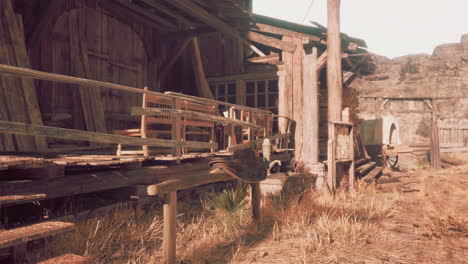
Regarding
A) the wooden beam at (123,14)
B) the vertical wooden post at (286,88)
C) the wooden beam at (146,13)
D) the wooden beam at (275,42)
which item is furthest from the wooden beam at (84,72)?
the vertical wooden post at (286,88)

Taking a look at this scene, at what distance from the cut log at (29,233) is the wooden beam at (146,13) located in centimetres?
619

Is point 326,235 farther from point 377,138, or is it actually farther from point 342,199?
point 377,138

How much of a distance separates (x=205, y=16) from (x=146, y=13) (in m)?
1.65

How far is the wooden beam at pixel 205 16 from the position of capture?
7.35 m

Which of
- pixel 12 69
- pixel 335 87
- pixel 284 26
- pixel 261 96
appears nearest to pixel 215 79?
pixel 261 96

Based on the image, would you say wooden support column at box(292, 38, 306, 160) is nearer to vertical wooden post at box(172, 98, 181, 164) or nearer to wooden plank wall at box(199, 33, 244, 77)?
wooden plank wall at box(199, 33, 244, 77)

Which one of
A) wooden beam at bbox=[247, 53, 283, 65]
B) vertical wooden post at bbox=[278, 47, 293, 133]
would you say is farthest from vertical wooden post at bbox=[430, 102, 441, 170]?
wooden beam at bbox=[247, 53, 283, 65]

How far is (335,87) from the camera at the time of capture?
8.68 m

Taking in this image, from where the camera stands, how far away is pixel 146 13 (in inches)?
337

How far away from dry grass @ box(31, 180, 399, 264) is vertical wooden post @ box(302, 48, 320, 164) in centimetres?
274

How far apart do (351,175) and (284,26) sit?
458cm

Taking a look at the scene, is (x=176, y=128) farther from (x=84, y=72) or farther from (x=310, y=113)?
(x=310, y=113)

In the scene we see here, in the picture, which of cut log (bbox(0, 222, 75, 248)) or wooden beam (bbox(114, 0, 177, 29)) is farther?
wooden beam (bbox(114, 0, 177, 29))

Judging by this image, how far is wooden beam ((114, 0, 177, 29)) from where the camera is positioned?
803 cm
